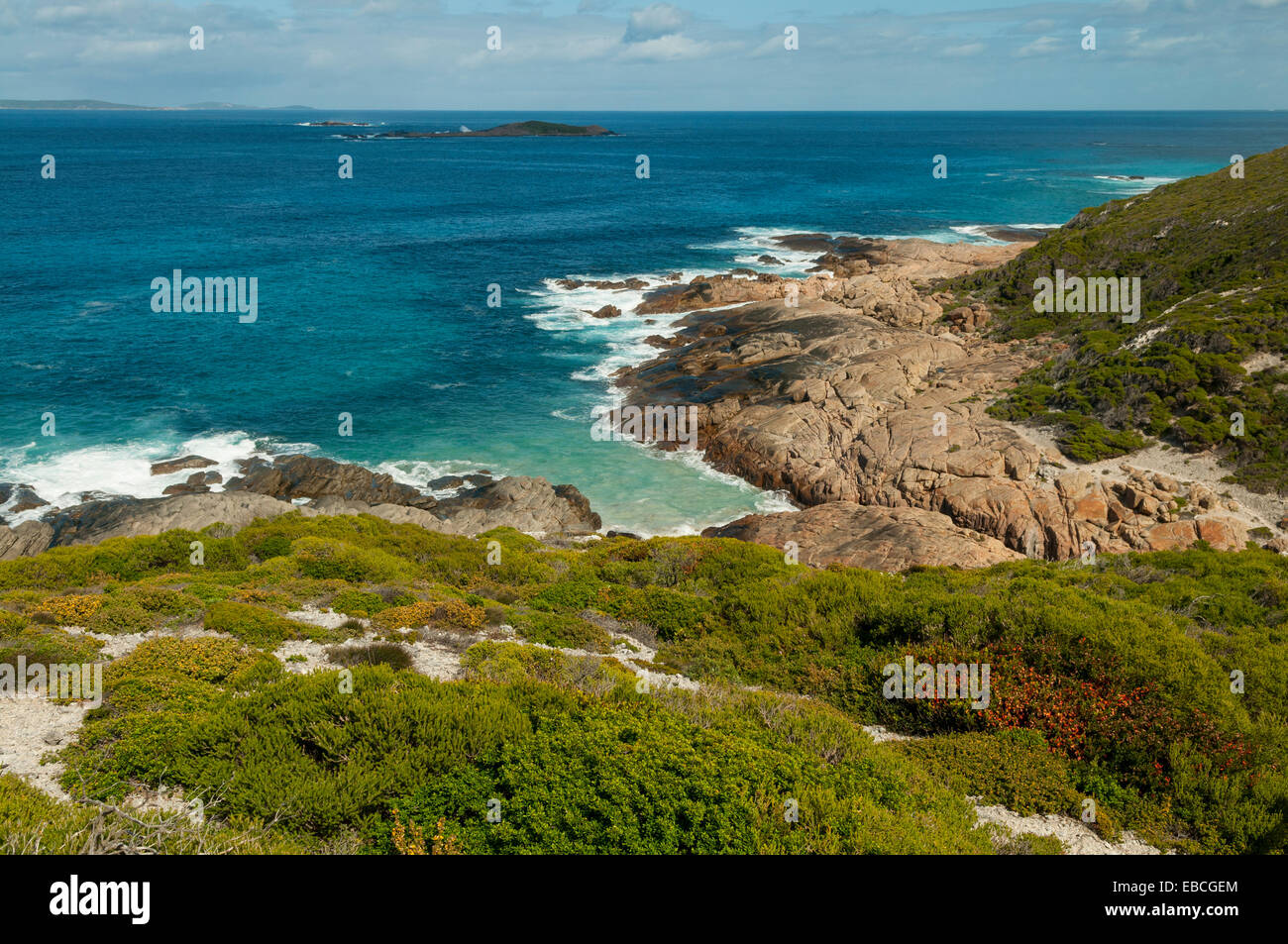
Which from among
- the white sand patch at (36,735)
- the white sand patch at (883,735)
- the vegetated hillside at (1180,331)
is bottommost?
the white sand patch at (883,735)

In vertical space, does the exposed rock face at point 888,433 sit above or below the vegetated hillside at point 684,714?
above

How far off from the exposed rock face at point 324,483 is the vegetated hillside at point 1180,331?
83.5 ft

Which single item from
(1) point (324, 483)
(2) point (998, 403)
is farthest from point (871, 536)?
(1) point (324, 483)

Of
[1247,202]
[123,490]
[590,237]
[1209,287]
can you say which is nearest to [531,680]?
[123,490]

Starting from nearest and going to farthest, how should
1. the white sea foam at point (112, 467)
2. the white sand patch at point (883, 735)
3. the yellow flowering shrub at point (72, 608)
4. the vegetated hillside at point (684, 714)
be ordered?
the vegetated hillside at point (684, 714) < the white sand patch at point (883, 735) < the yellow flowering shrub at point (72, 608) < the white sea foam at point (112, 467)

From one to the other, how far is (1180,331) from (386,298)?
166ft

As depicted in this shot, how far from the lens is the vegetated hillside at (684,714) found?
28.0ft

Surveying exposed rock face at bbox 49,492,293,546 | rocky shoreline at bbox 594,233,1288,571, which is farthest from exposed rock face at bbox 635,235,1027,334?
exposed rock face at bbox 49,492,293,546

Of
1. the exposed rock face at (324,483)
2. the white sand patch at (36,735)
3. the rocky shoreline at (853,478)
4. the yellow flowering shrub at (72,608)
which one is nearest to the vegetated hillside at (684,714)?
the yellow flowering shrub at (72,608)

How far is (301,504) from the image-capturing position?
30.1 meters

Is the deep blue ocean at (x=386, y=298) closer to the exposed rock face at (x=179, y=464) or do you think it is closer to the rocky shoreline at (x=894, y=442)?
the exposed rock face at (x=179, y=464)

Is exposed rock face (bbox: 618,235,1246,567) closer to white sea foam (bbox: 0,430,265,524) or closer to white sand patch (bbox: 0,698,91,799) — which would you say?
white sea foam (bbox: 0,430,265,524)

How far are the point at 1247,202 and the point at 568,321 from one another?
41.0 meters

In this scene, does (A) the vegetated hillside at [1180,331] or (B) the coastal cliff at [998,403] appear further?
(A) the vegetated hillside at [1180,331]
